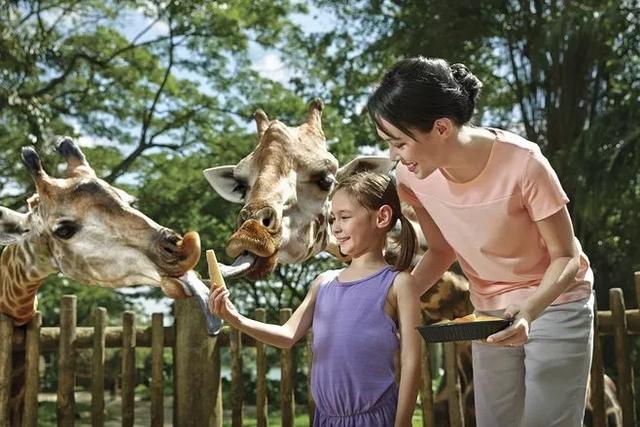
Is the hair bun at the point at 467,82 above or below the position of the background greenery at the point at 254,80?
below

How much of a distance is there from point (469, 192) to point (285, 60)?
16962 millimetres

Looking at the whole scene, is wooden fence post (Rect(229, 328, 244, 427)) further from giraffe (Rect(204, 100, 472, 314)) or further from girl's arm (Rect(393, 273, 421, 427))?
girl's arm (Rect(393, 273, 421, 427))

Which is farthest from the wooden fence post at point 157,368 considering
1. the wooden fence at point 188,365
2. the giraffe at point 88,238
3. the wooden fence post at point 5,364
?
the giraffe at point 88,238

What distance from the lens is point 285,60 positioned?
19.0 metres

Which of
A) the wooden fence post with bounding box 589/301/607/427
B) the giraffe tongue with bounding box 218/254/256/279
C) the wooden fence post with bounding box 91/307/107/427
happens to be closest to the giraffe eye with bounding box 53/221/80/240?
the giraffe tongue with bounding box 218/254/256/279

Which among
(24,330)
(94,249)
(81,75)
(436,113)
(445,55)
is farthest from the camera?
(81,75)

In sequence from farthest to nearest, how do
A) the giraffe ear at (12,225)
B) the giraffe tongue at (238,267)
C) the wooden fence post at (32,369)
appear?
the wooden fence post at (32,369)
the giraffe ear at (12,225)
the giraffe tongue at (238,267)

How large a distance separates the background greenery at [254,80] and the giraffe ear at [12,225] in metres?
10.5

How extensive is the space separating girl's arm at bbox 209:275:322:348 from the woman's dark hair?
0.73m

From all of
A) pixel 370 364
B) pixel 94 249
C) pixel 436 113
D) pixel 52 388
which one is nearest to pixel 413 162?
pixel 436 113

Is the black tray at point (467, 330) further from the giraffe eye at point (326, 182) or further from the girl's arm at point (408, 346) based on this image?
the giraffe eye at point (326, 182)

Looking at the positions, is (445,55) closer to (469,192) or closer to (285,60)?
(285,60)

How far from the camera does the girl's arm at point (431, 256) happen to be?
2.85 meters

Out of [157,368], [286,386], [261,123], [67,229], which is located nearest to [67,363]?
[157,368]
